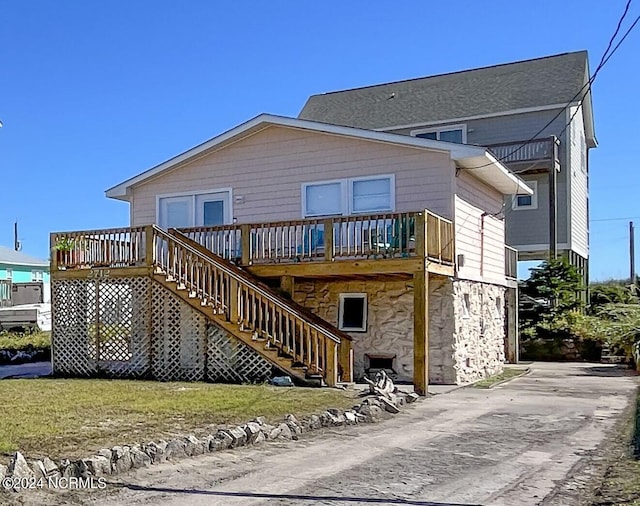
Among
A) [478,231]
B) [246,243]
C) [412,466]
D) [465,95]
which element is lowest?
[412,466]

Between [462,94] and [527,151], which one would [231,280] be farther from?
[462,94]

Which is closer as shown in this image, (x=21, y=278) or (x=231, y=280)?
(x=231, y=280)

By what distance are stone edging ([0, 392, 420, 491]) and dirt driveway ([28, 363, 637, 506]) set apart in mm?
164

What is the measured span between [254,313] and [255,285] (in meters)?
0.57

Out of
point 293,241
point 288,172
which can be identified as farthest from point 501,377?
point 288,172

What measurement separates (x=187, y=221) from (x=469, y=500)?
40.9 feet

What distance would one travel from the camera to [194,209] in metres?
16.8

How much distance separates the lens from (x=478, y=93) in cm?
2542

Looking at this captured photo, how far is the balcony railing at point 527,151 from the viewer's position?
22.1 metres

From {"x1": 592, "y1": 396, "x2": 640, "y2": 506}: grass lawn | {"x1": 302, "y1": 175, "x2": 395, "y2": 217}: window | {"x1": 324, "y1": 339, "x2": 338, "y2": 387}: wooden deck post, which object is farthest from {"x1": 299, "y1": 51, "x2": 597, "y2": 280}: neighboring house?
{"x1": 592, "y1": 396, "x2": 640, "y2": 506}: grass lawn

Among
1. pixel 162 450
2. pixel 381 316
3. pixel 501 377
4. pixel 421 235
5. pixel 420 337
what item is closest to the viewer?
pixel 162 450

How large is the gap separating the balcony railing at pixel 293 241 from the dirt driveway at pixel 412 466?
3475mm

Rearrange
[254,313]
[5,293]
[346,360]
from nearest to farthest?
1. [346,360]
2. [254,313]
3. [5,293]

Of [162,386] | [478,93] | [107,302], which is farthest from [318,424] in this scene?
[478,93]
